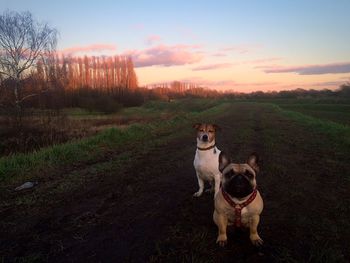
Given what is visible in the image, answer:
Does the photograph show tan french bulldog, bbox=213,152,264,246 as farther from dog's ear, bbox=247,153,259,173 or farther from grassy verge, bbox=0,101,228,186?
grassy verge, bbox=0,101,228,186

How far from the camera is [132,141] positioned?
15375mm

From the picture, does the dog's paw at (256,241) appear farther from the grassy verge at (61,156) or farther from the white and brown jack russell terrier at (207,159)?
the grassy verge at (61,156)

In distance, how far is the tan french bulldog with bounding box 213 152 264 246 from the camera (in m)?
4.25

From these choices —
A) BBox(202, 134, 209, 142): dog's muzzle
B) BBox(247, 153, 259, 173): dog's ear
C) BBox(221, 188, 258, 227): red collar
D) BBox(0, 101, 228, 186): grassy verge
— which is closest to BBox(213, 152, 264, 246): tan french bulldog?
BBox(221, 188, 258, 227): red collar

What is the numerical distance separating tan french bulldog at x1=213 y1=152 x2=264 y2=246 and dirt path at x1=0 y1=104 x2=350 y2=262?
220 mm

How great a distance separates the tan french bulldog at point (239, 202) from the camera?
4.25 m

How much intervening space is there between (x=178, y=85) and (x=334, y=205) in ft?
540

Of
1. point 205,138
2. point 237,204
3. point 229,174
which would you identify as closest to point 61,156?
point 205,138

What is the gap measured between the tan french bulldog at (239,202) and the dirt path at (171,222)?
220mm

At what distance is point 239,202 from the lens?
14.3ft

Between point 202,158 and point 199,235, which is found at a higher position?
point 202,158

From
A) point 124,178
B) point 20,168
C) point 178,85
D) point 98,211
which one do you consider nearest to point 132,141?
point 20,168

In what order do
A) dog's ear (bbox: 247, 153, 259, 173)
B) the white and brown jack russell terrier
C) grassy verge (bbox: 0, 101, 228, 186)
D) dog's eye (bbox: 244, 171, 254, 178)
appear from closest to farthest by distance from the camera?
dog's eye (bbox: 244, 171, 254, 178) < dog's ear (bbox: 247, 153, 259, 173) < the white and brown jack russell terrier < grassy verge (bbox: 0, 101, 228, 186)

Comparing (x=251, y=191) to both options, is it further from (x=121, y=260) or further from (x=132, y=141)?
(x=132, y=141)
